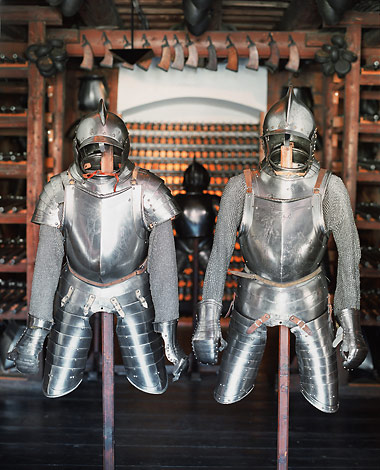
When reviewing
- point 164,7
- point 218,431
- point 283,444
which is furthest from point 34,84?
point 283,444

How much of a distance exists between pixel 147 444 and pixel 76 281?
1.39 meters

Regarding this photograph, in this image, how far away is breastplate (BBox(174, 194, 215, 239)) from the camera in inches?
213

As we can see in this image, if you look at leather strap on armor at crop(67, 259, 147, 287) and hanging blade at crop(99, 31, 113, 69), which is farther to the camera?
hanging blade at crop(99, 31, 113, 69)

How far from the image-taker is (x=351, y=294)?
2.96 meters

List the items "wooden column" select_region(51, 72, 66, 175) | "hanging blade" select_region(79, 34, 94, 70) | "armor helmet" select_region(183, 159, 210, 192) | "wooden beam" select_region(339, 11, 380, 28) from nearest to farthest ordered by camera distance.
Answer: "wooden beam" select_region(339, 11, 380, 28) → "hanging blade" select_region(79, 34, 94, 70) → "wooden column" select_region(51, 72, 66, 175) → "armor helmet" select_region(183, 159, 210, 192)

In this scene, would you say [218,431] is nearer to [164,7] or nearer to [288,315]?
[288,315]

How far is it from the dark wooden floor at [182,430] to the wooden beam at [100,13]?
10.7 ft

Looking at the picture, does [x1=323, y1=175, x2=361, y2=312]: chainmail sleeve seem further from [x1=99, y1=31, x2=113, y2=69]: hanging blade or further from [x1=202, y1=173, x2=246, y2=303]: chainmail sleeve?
[x1=99, y1=31, x2=113, y2=69]: hanging blade

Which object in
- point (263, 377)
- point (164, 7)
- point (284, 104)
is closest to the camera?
point (284, 104)

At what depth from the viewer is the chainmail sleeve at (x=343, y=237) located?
2908mm

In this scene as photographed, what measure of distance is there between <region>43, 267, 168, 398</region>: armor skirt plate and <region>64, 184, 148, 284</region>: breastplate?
92 mm

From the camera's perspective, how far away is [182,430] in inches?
160

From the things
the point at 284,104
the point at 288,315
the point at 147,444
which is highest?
the point at 284,104

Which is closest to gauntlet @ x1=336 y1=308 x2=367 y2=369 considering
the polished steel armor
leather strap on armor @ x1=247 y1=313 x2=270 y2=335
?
leather strap on armor @ x1=247 y1=313 x2=270 y2=335
